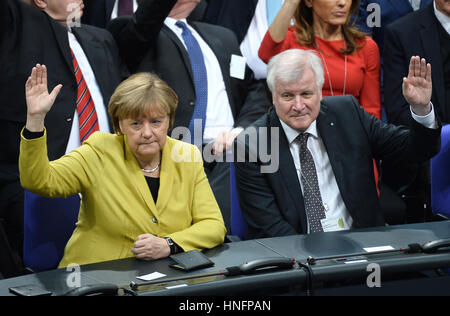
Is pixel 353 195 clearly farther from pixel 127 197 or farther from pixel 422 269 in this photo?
pixel 127 197

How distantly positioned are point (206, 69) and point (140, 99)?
133 centimetres

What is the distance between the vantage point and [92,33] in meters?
3.59

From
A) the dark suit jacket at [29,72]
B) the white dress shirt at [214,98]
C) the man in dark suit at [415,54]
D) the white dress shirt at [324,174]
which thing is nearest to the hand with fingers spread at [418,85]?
the white dress shirt at [324,174]

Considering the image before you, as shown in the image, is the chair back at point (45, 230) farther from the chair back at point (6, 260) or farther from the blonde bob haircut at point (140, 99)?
the blonde bob haircut at point (140, 99)

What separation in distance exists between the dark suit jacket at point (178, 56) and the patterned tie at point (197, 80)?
0.15 ft

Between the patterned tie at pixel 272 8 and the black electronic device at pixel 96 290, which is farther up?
the patterned tie at pixel 272 8

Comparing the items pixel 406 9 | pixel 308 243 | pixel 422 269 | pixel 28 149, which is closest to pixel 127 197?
pixel 28 149

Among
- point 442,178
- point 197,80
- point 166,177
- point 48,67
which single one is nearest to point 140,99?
point 166,177

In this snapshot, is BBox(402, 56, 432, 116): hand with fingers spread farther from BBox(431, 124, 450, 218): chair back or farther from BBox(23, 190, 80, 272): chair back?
BBox(23, 190, 80, 272): chair back

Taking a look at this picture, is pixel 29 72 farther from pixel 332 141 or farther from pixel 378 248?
pixel 378 248

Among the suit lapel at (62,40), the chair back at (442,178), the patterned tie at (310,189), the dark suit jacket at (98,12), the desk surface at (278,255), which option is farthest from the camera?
the dark suit jacket at (98,12)

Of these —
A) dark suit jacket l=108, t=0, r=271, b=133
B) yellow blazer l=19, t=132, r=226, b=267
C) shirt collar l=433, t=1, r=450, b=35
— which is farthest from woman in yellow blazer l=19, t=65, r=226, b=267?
shirt collar l=433, t=1, r=450, b=35

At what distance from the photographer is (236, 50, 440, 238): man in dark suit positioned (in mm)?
2885

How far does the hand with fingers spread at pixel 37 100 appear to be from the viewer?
2357mm
